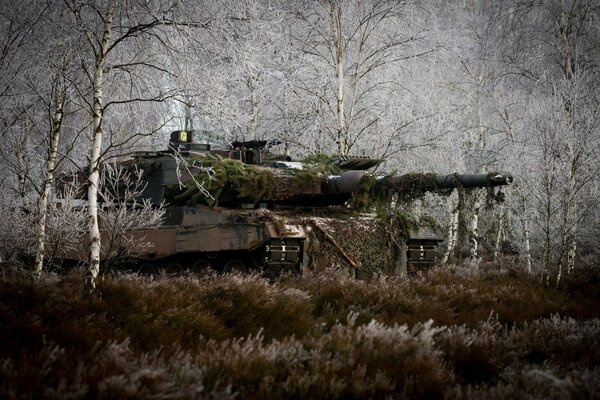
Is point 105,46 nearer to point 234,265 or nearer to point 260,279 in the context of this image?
point 260,279

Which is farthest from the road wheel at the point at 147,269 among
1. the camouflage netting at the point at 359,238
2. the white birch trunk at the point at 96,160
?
the white birch trunk at the point at 96,160

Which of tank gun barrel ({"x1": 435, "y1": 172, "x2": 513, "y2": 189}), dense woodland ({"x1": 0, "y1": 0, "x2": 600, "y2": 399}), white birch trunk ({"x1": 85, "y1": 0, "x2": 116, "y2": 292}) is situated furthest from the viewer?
tank gun barrel ({"x1": 435, "y1": 172, "x2": 513, "y2": 189})

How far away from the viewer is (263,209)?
11062 millimetres

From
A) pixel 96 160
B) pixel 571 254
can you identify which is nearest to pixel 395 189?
pixel 96 160

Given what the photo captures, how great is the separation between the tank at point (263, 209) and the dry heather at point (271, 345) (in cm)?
168

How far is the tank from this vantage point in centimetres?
1038

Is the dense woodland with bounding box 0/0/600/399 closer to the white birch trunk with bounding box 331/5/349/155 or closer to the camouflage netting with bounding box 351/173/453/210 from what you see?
the white birch trunk with bounding box 331/5/349/155

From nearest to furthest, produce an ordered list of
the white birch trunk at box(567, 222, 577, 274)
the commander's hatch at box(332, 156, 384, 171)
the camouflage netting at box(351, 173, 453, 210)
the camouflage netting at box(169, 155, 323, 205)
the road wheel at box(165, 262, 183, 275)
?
the camouflage netting at box(351, 173, 453, 210) → the camouflage netting at box(169, 155, 323, 205) → the road wheel at box(165, 262, 183, 275) → the commander's hatch at box(332, 156, 384, 171) → the white birch trunk at box(567, 222, 577, 274)

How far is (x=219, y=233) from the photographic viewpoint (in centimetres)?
1078

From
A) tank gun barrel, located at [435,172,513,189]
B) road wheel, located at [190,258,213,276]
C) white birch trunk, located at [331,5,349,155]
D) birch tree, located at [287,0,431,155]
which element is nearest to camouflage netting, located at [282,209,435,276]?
tank gun barrel, located at [435,172,513,189]

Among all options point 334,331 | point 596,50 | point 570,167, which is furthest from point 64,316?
point 596,50

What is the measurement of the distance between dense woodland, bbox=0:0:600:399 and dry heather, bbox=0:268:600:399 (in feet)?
0.08

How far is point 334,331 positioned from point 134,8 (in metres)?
4.96

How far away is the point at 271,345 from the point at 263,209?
637cm
